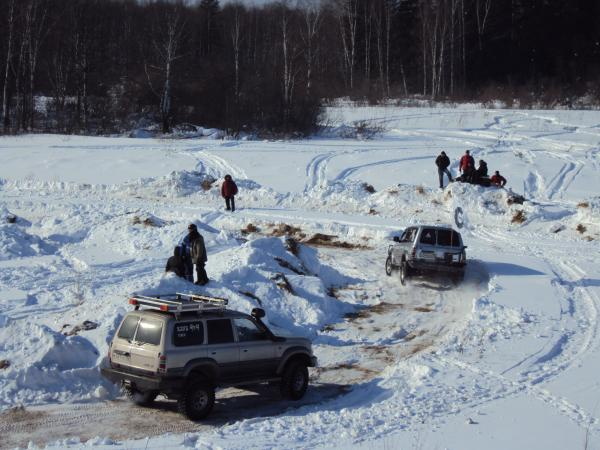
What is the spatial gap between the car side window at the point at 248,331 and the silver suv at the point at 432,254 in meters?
9.16

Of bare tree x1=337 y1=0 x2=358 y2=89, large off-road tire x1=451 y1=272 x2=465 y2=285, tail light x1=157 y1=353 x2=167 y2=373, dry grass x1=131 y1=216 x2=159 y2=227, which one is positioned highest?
bare tree x1=337 y1=0 x2=358 y2=89

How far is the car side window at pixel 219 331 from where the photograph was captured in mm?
11531

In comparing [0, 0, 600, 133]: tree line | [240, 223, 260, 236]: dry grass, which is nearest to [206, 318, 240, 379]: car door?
[240, 223, 260, 236]: dry grass

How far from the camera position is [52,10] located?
62844 millimetres

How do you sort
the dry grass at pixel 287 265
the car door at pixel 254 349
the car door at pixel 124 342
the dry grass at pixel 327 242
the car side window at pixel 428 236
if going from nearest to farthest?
the car door at pixel 124 342 < the car door at pixel 254 349 < the dry grass at pixel 287 265 < the car side window at pixel 428 236 < the dry grass at pixel 327 242

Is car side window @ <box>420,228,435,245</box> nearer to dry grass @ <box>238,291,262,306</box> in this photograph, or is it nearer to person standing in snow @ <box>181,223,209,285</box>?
dry grass @ <box>238,291,262,306</box>

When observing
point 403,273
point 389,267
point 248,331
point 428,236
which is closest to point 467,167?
point 389,267

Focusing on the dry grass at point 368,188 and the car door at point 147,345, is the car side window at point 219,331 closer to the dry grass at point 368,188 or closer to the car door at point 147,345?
the car door at point 147,345

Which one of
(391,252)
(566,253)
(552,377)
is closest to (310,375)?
(552,377)

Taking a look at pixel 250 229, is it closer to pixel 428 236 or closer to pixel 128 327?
pixel 428 236

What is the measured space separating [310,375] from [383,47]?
6751 cm

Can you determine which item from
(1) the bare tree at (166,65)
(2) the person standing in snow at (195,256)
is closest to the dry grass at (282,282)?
(2) the person standing in snow at (195,256)

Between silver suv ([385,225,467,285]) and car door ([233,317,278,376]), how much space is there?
917 cm

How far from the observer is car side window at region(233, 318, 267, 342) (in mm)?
11992
